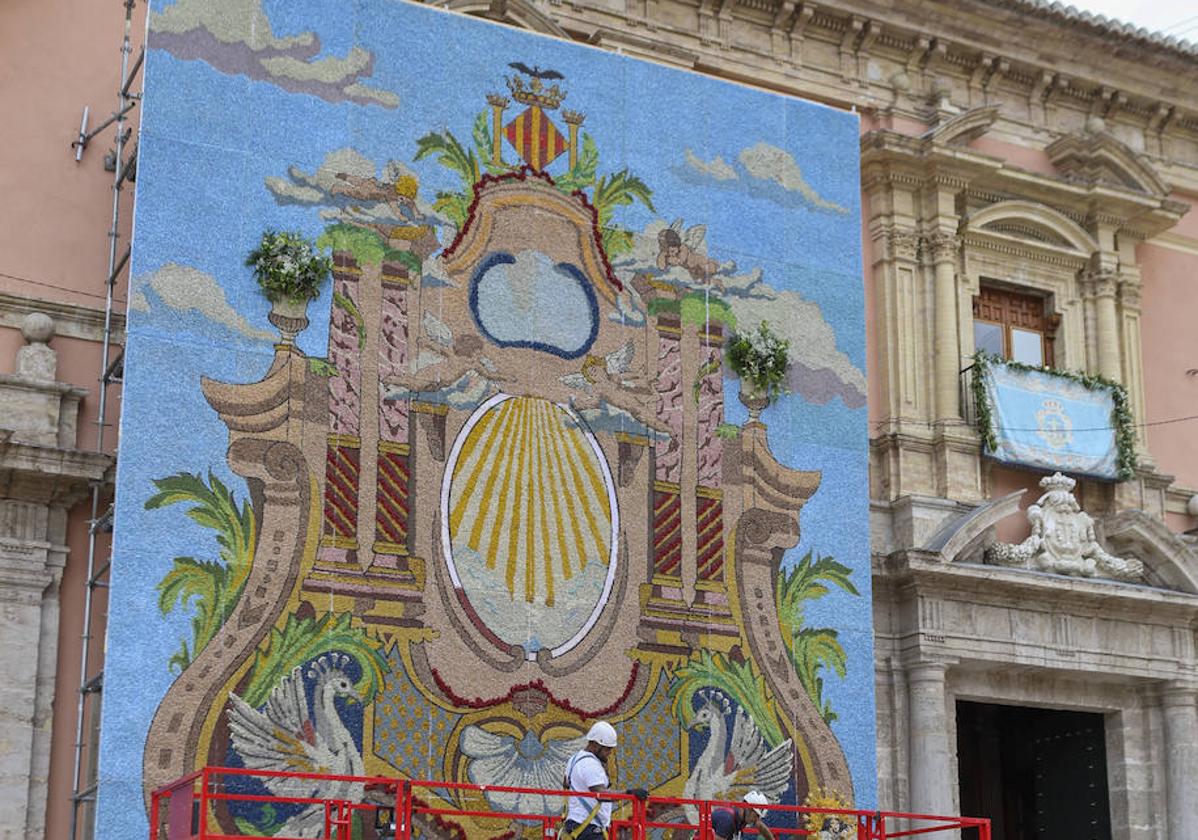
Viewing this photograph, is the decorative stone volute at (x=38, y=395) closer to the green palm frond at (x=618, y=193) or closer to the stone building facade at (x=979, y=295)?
the stone building facade at (x=979, y=295)

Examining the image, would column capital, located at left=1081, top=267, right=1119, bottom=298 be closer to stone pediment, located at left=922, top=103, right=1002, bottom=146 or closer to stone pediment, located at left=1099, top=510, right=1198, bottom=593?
stone pediment, located at left=922, top=103, right=1002, bottom=146

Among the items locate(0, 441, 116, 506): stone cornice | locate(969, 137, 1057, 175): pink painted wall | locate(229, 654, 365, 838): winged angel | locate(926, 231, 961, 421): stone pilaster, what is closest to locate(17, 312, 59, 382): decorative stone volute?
locate(0, 441, 116, 506): stone cornice

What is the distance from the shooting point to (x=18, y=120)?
1634 centimetres

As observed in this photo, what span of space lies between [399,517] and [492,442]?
1.05 metres

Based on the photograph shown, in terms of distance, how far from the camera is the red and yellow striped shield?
1694cm

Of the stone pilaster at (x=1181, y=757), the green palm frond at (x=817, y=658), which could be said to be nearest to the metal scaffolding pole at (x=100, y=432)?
the green palm frond at (x=817, y=658)

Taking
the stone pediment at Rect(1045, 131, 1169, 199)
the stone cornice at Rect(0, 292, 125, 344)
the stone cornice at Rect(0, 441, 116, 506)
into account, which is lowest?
the stone cornice at Rect(0, 441, 116, 506)

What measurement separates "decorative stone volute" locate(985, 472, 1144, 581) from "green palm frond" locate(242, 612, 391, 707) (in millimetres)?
6438

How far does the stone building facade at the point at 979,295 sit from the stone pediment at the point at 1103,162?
2cm

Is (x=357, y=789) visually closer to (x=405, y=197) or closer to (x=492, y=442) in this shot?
(x=492, y=442)

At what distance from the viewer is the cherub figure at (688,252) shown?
17.3m

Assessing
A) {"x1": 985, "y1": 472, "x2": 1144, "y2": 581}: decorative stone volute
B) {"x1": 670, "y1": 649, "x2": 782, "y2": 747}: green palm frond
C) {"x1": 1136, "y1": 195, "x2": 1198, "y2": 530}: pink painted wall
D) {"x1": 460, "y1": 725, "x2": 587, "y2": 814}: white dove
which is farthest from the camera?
{"x1": 1136, "y1": 195, "x2": 1198, "y2": 530}: pink painted wall

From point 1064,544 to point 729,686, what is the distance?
4314mm

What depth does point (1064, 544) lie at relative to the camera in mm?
18969
